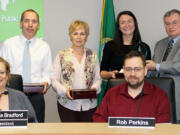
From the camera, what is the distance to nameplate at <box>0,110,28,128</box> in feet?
6.09

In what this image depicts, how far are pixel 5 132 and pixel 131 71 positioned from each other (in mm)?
1214

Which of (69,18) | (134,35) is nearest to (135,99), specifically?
(134,35)

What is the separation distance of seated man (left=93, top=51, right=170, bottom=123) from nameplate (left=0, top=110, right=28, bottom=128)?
2.58ft

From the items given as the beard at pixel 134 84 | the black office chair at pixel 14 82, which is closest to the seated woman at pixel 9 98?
the black office chair at pixel 14 82

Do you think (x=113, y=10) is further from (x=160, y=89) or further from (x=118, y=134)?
(x=118, y=134)

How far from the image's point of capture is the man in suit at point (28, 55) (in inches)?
135

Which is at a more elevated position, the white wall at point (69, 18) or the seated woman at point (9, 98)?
the white wall at point (69, 18)

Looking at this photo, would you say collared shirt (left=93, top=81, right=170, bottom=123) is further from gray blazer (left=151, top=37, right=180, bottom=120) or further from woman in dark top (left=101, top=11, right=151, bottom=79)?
woman in dark top (left=101, top=11, right=151, bottom=79)

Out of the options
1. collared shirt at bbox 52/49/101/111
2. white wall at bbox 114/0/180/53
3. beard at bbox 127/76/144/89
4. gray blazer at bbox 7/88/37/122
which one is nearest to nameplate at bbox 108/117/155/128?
beard at bbox 127/76/144/89

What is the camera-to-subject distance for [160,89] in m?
2.60

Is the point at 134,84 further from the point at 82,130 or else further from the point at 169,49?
the point at 169,49

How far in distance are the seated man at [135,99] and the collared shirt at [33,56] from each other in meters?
1.04

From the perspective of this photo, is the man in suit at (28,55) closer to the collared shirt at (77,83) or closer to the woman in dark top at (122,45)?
→ the collared shirt at (77,83)

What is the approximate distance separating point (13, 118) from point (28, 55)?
5.39 ft
